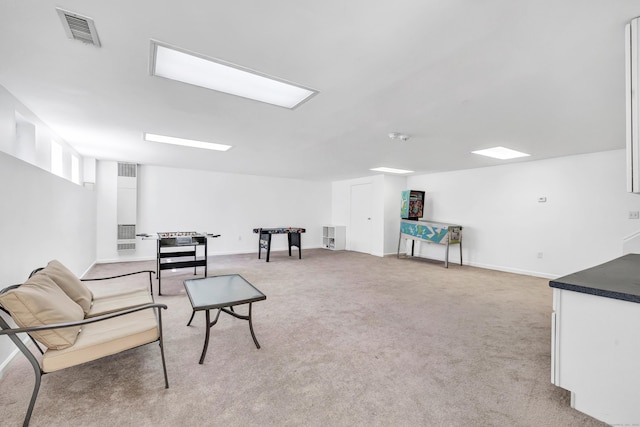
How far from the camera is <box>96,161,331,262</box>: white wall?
6082 millimetres

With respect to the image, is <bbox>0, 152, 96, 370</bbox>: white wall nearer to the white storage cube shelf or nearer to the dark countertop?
the dark countertop

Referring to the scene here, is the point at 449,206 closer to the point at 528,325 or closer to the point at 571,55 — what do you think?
the point at 528,325

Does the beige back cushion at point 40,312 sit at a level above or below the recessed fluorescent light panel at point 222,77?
below

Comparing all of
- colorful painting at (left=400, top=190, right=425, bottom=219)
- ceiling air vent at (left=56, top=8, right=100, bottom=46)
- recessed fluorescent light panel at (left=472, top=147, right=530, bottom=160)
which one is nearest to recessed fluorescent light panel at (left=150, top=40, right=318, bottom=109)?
ceiling air vent at (left=56, top=8, right=100, bottom=46)

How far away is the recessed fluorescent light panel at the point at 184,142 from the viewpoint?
13.1ft

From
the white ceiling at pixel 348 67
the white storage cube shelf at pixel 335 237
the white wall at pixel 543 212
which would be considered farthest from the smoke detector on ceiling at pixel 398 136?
the white storage cube shelf at pixel 335 237

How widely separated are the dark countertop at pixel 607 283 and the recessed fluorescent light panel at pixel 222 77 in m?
2.26

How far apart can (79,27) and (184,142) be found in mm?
2869

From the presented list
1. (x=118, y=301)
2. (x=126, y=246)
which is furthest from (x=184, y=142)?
(x=126, y=246)

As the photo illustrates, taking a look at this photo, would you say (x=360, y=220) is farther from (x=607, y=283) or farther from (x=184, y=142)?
(x=607, y=283)

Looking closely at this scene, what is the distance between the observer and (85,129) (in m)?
3.60

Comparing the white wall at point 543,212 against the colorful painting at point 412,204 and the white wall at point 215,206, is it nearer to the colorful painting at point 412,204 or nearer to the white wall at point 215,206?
the colorful painting at point 412,204

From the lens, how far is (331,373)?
2006 millimetres

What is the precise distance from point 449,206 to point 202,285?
600 centimetres
